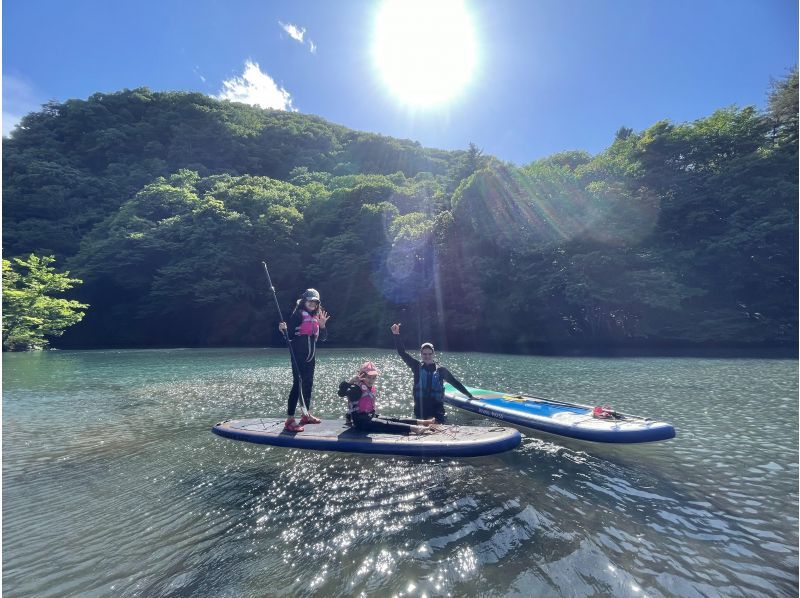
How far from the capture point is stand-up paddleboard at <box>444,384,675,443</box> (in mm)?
8055

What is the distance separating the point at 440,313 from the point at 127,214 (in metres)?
41.4

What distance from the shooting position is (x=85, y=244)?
49.2 m

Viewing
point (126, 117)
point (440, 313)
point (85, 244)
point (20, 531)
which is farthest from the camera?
point (126, 117)

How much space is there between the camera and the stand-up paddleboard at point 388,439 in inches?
293

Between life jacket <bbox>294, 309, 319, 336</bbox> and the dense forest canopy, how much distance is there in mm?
27920

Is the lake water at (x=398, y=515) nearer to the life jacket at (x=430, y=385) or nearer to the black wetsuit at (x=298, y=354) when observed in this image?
the black wetsuit at (x=298, y=354)

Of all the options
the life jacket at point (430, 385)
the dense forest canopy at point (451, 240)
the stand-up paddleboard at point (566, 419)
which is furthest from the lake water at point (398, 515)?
the dense forest canopy at point (451, 240)

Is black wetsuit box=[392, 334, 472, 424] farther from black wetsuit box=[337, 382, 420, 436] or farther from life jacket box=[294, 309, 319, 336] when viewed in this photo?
Result: life jacket box=[294, 309, 319, 336]

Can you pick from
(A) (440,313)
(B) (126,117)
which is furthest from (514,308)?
(B) (126,117)

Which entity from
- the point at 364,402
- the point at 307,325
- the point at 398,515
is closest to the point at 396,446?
the point at 364,402

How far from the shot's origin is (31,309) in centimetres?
3422

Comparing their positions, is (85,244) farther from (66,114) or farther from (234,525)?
(234,525)

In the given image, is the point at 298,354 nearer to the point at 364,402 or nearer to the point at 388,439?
the point at 364,402

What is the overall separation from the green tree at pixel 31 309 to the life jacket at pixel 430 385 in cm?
3956
